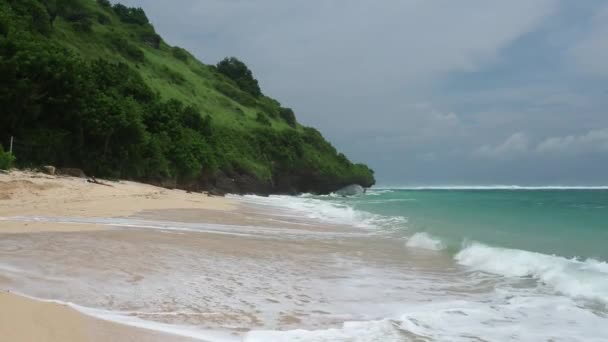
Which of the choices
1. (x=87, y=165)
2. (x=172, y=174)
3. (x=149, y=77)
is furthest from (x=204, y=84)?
(x=87, y=165)

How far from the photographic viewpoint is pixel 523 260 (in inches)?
379

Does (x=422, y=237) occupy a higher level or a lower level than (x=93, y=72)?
lower

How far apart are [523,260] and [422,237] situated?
401 cm

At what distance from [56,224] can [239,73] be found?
90.9 metres

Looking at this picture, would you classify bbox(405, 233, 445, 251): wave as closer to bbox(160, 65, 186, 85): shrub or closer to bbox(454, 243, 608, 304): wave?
bbox(454, 243, 608, 304): wave

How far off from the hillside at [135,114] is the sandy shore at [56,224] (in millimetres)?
7530

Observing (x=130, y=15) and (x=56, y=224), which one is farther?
(x=130, y=15)

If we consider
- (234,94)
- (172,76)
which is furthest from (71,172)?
(234,94)

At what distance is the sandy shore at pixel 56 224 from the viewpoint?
372 cm

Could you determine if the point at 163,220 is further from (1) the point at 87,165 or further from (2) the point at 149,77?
(2) the point at 149,77

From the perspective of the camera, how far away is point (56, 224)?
1057 cm

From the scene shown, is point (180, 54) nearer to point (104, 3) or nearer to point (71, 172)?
point (104, 3)

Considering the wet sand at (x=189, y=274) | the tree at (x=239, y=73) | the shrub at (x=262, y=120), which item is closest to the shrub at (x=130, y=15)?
the tree at (x=239, y=73)

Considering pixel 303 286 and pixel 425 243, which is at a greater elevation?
pixel 425 243
